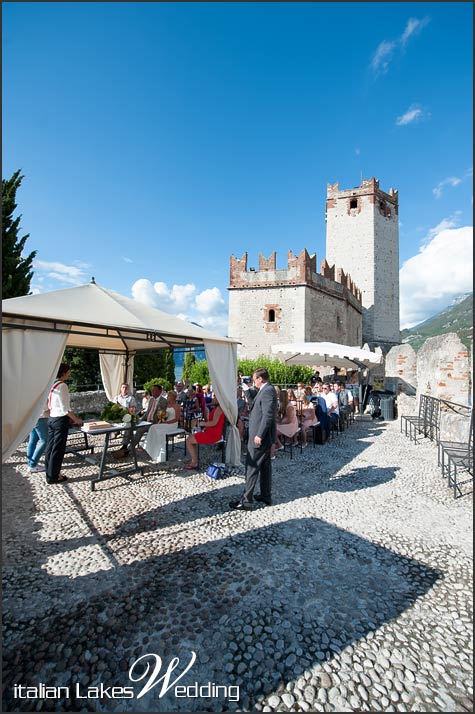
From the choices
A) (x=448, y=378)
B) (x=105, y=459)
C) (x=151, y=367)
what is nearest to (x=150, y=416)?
(x=105, y=459)

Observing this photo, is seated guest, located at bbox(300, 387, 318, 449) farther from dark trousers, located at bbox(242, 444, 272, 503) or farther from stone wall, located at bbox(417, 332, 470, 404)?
stone wall, located at bbox(417, 332, 470, 404)

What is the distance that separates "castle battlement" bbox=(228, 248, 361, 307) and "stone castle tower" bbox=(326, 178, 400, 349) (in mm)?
10161

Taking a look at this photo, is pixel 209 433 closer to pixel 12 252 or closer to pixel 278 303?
pixel 12 252

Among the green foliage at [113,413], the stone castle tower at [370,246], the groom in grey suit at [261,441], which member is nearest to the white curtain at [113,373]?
the green foliage at [113,413]

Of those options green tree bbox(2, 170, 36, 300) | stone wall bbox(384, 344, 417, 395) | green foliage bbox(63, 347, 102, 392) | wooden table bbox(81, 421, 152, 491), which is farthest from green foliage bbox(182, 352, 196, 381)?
wooden table bbox(81, 421, 152, 491)

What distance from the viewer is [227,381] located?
6035mm

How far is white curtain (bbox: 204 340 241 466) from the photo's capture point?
587 centimetres

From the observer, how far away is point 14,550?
3344 mm

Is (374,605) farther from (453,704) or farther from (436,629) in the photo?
(453,704)

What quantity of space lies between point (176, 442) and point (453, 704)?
6738 millimetres

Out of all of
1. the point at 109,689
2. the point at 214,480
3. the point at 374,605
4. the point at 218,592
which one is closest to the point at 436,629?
the point at 374,605

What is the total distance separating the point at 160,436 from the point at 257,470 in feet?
8.40

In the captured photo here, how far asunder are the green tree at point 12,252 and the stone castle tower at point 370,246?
27.0 metres

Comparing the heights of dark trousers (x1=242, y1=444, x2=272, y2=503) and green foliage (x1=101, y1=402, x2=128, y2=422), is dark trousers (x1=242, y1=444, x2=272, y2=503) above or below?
below
